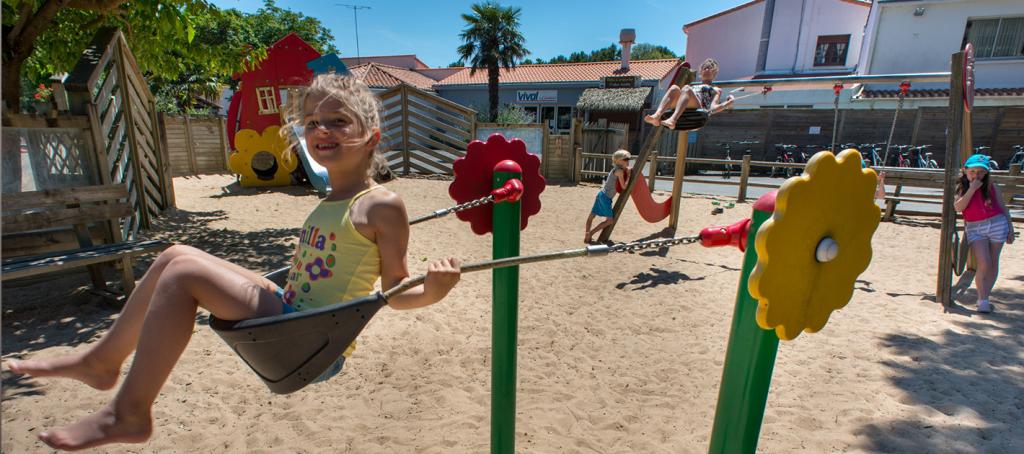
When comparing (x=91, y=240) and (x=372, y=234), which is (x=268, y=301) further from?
(x=91, y=240)

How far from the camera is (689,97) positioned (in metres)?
5.32

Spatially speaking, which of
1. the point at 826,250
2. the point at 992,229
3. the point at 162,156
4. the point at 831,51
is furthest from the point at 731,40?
the point at 826,250

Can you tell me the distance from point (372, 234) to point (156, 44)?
6.53 m

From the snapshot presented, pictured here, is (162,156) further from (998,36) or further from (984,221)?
(998,36)

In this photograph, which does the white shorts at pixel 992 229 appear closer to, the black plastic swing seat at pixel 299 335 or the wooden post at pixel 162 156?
the black plastic swing seat at pixel 299 335

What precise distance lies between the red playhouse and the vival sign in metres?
15.9

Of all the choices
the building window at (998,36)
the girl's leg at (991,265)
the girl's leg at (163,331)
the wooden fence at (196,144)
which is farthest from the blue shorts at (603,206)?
the building window at (998,36)

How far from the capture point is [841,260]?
1.70 metres

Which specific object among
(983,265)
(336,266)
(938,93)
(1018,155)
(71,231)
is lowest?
(983,265)

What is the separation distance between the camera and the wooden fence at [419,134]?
1352cm

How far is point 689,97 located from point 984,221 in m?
2.86

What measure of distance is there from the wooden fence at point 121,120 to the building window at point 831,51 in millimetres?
22232

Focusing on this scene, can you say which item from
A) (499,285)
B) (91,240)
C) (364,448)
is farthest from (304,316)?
(91,240)

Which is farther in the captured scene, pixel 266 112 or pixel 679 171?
pixel 266 112
